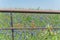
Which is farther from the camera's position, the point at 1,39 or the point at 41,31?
the point at 1,39

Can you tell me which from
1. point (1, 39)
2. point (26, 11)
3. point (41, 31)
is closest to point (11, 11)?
point (26, 11)

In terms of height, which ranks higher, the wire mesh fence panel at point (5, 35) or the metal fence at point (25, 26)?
the metal fence at point (25, 26)

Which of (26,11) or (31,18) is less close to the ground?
(26,11)

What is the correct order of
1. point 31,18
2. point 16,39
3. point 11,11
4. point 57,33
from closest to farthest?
point 11,11, point 57,33, point 16,39, point 31,18

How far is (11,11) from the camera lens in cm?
184

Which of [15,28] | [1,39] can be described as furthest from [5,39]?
[15,28]

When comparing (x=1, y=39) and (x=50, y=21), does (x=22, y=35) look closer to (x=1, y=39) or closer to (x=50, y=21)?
(x=1, y=39)

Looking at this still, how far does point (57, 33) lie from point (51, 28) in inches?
6.4

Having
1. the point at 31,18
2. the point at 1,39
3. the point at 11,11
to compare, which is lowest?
the point at 1,39

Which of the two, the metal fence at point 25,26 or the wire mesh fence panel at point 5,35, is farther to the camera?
the wire mesh fence panel at point 5,35

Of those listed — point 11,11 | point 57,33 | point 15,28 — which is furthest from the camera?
point 57,33

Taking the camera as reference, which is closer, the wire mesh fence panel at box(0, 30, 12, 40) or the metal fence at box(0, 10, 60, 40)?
the metal fence at box(0, 10, 60, 40)

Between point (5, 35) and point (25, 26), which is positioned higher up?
point (25, 26)

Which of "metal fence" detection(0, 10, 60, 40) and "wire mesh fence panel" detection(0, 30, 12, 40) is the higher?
"metal fence" detection(0, 10, 60, 40)
